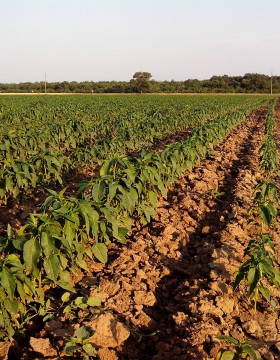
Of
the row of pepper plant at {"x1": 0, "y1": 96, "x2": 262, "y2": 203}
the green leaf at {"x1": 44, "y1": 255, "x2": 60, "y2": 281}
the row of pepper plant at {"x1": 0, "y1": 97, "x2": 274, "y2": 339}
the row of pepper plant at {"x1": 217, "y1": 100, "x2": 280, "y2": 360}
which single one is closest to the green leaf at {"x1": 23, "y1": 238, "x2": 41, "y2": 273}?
the row of pepper plant at {"x1": 0, "y1": 97, "x2": 274, "y2": 339}

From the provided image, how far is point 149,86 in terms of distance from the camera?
288ft

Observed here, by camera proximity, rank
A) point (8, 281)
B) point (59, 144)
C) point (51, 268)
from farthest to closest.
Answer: point (59, 144) → point (51, 268) → point (8, 281)

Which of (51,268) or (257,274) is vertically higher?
(51,268)

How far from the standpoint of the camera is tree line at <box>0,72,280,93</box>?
288ft

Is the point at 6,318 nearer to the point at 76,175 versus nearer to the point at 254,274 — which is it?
the point at 254,274

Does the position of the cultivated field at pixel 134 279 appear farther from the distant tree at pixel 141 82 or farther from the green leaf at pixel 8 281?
the distant tree at pixel 141 82

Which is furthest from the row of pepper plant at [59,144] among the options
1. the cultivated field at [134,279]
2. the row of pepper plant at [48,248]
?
the row of pepper plant at [48,248]

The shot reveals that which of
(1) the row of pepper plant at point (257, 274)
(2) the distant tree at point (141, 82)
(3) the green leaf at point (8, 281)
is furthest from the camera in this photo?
(2) the distant tree at point (141, 82)

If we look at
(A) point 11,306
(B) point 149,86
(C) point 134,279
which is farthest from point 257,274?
(B) point 149,86

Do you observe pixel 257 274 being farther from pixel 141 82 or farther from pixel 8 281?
pixel 141 82

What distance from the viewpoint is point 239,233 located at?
4.78 metres

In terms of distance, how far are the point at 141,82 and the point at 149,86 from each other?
151 inches

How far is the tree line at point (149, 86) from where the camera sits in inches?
3460

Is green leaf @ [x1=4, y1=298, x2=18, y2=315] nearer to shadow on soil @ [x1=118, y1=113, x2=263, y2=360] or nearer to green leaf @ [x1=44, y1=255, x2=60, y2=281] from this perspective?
green leaf @ [x1=44, y1=255, x2=60, y2=281]
